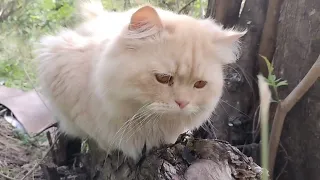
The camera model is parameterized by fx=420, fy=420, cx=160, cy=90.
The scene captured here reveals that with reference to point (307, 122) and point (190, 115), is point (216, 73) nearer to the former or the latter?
point (190, 115)

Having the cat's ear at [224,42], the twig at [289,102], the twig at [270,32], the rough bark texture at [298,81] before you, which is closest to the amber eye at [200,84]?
the cat's ear at [224,42]

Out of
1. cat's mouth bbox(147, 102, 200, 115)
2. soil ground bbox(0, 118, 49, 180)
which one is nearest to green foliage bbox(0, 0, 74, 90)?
soil ground bbox(0, 118, 49, 180)

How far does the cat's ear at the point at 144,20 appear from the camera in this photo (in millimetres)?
1083

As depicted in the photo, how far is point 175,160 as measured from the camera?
4.01 ft

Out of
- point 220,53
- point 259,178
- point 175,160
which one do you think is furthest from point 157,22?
point 259,178

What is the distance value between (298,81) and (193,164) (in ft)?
2.19

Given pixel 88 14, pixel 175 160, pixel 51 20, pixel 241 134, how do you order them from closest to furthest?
pixel 175 160 < pixel 88 14 < pixel 241 134 < pixel 51 20

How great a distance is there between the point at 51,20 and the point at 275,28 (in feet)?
3.81

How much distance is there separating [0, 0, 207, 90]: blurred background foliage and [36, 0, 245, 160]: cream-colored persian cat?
566mm

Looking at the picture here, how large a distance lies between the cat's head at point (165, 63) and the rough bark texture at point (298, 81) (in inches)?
17.8

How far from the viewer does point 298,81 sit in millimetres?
1617

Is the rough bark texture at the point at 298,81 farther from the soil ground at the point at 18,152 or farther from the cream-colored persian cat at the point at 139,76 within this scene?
the soil ground at the point at 18,152

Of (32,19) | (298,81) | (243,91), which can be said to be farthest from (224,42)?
(32,19)

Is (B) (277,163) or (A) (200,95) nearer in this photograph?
(A) (200,95)
